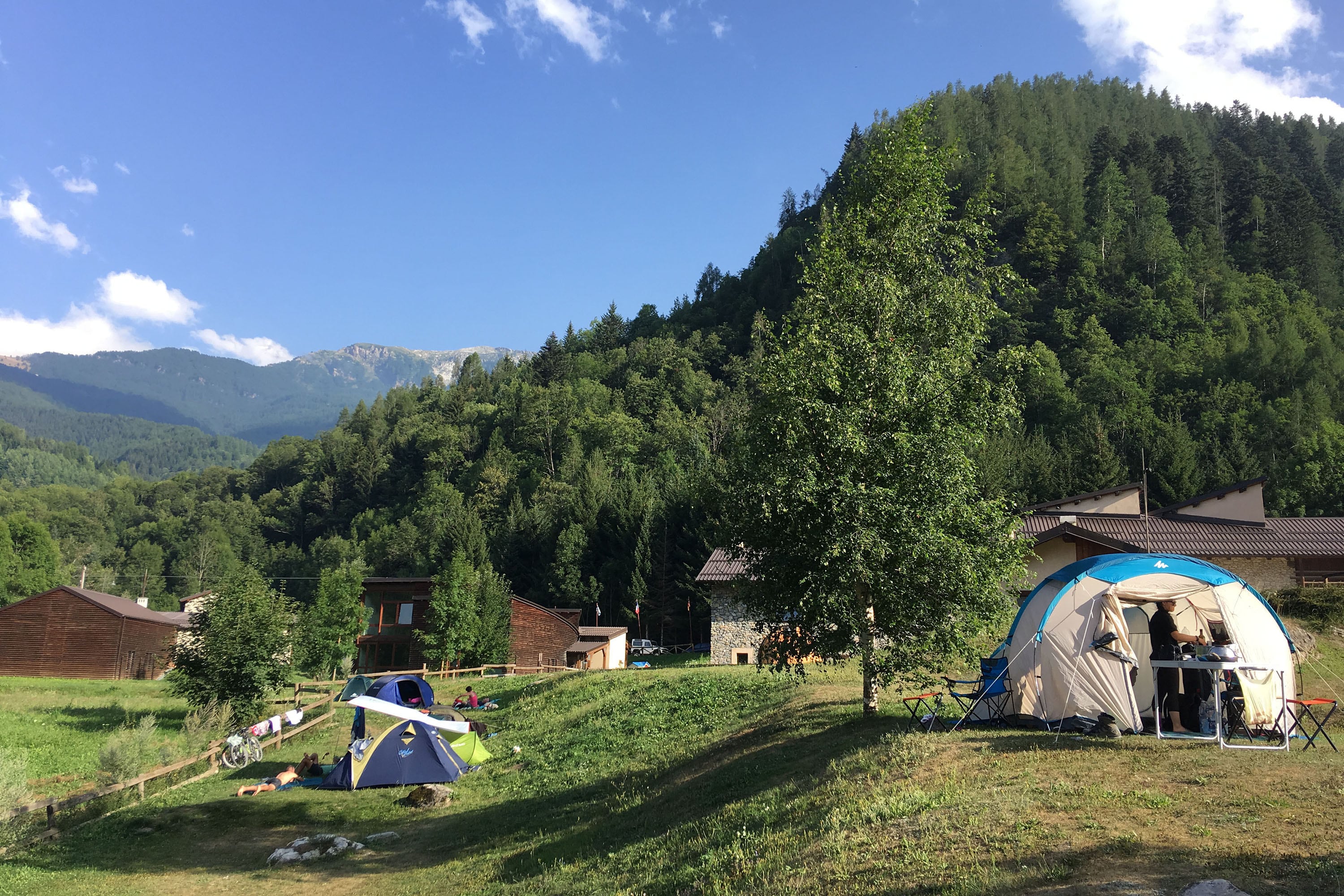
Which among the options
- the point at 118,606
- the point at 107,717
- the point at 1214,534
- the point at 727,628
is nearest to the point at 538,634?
the point at 727,628

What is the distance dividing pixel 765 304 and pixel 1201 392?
213ft

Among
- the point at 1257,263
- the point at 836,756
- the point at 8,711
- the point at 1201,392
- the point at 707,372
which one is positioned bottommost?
the point at 8,711

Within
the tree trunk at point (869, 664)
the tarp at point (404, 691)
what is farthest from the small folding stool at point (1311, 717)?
the tarp at point (404, 691)

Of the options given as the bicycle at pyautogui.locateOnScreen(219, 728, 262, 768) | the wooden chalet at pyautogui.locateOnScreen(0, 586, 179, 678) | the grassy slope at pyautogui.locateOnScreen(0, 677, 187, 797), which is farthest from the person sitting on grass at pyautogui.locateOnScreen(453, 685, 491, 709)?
the wooden chalet at pyautogui.locateOnScreen(0, 586, 179, 678)

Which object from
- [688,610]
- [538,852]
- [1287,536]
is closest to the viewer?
[538,852]

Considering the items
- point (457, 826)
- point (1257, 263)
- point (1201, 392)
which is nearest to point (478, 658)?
point (457, 826)

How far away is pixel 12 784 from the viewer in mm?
13820

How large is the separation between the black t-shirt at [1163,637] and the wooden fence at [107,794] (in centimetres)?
1789

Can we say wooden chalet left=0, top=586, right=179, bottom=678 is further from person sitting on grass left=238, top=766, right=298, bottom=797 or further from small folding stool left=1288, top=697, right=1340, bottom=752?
small folding stool left=1288, top=697, right=1340, bottom=752

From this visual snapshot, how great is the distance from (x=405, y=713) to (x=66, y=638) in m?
39.0

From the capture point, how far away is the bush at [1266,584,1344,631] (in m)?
29.0

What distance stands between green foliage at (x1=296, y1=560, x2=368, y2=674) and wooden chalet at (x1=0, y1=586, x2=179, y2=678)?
8560mm

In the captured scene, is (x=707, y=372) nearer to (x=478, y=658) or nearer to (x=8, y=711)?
(x=478, y=658)

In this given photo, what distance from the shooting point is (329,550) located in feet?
342
